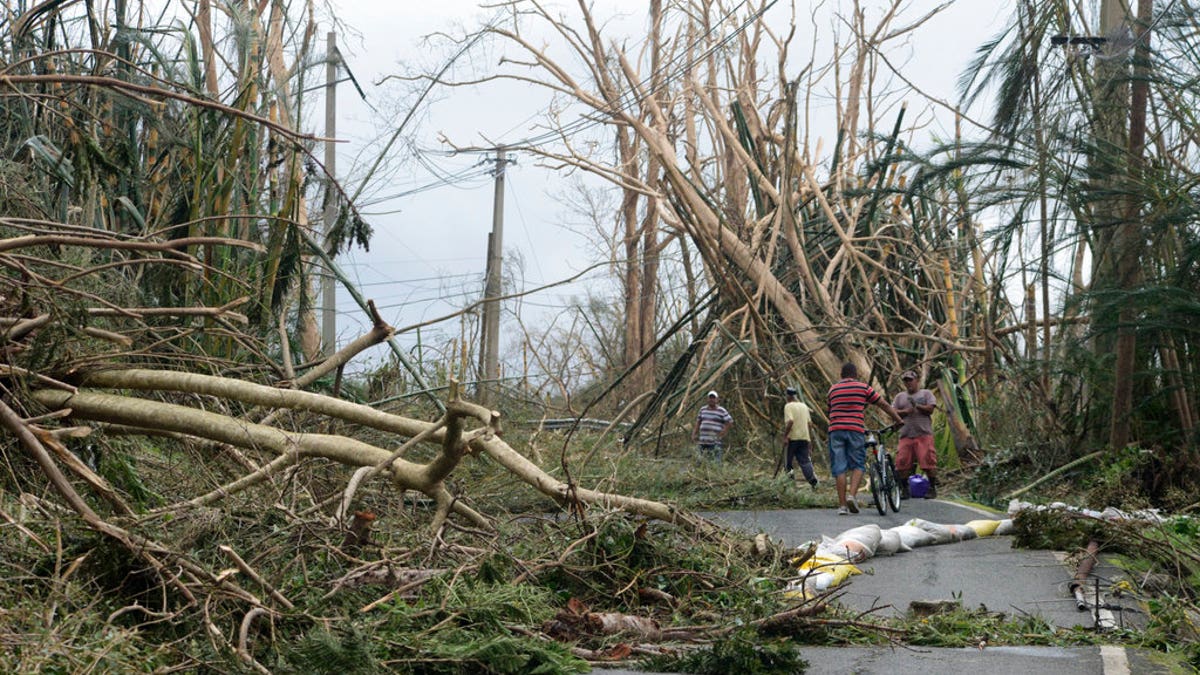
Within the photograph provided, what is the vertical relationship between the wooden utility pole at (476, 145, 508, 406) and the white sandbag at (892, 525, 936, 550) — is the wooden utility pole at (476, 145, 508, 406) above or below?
above

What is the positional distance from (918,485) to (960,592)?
8.43m

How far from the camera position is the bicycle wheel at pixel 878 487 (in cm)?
1403

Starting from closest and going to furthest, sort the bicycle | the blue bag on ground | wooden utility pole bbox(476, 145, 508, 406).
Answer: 1. the bicycle
2. the blue bag on ground
3. wooden utility pole bbox(476, 145, 508, 406)

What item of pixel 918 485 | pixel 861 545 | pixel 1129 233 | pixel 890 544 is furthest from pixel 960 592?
pixel 918 485

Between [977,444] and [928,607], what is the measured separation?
12432mm

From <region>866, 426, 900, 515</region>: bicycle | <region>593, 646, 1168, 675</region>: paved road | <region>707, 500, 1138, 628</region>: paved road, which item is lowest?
<region>707, 500, 1138, 628</region>: paved road

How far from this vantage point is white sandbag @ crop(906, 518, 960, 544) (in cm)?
1196

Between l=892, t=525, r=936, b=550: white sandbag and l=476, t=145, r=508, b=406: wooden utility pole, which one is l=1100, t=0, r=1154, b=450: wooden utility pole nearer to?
l=892, t=525, r=936, b=550: white sandbag

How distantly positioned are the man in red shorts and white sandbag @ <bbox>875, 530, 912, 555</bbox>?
521 cm

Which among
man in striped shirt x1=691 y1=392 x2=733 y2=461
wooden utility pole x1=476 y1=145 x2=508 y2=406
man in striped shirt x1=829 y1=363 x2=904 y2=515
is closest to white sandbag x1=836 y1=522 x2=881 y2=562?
man in striped shirt x1=829 y1=363 x2=904 y2=515

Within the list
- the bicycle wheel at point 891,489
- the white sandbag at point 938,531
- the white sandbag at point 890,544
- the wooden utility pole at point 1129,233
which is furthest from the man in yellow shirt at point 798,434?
the white sandbag at point 890,544

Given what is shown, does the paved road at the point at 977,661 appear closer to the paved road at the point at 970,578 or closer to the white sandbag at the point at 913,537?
the paved road at the point at 970,578

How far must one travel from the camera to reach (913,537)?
455 inches

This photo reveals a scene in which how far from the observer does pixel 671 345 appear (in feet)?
96.5
